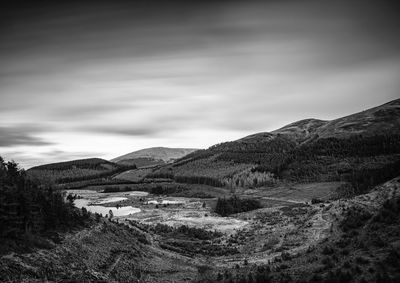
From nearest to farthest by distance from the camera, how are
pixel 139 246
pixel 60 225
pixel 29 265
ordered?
pixel 29 265, pixel 60 225, pixel 139 246

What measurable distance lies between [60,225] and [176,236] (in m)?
29.2

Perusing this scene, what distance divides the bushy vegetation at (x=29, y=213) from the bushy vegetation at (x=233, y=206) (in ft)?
231

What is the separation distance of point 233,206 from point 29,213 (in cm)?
8697

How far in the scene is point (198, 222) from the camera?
90938 millimetres

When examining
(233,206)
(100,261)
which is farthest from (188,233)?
(233,206)

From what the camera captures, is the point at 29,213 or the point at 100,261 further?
the point at 100,261

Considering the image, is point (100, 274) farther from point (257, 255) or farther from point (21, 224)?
point (257, 255)

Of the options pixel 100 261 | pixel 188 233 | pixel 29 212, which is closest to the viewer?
pixel 29 212

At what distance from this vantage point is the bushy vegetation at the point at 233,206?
11324 centimetres

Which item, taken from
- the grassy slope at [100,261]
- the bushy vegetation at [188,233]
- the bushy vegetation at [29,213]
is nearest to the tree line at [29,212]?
the bushy vegetation at [29,213]

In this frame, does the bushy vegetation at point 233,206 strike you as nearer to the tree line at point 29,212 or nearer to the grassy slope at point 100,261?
the grassy slope at point 100,261

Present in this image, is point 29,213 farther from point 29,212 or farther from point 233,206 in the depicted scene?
point 233,206

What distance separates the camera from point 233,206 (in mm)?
117500

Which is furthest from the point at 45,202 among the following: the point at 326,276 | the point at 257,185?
the point at 257,185
